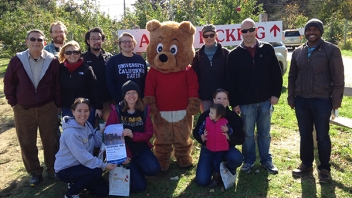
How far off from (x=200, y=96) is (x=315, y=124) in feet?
5.24

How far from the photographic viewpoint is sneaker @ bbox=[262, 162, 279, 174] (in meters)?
4.38

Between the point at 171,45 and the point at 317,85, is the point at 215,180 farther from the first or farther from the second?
the point at 171,45

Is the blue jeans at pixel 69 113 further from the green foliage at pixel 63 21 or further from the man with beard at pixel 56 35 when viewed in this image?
the green foliage at pixel 63 21

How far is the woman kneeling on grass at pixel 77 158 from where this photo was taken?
3654mm

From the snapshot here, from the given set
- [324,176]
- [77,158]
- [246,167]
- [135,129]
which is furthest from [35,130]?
[324,176]

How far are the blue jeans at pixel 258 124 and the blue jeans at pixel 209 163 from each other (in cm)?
39

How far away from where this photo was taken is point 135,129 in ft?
13.5

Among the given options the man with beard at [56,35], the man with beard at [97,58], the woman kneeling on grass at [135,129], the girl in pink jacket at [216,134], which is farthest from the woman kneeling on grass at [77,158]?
the man with beard at [56,35]

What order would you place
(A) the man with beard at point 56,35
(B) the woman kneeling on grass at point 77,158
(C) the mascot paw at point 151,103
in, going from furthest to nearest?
(A) the man with beard at point 56,35
(C) the mascot paw at point 151,103
(B) the woman kneeling on grass at point 77,158

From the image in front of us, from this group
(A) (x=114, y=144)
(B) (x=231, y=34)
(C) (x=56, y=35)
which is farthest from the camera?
(B) (x=231, y=34)

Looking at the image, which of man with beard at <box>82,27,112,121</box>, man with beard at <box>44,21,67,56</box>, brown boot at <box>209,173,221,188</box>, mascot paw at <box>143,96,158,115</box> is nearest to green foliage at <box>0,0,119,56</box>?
man with beard at <box>44,21,67,56</box>

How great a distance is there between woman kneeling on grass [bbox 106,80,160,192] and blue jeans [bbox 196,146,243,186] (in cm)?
59

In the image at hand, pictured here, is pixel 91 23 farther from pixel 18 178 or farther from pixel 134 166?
pixel 134 166

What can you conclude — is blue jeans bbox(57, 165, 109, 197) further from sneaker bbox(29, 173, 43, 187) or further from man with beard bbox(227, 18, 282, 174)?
man with beard bbox(227, 18, 282, 174)
